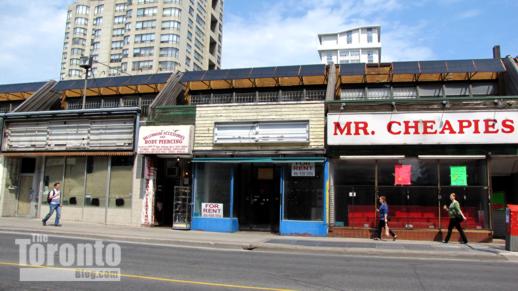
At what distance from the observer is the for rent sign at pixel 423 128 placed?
16.8 metres

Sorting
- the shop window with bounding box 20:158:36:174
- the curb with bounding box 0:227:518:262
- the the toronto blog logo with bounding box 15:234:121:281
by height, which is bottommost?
the curb with bounding box 0:227:518:262

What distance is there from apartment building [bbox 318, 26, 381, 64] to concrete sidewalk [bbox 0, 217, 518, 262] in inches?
4010

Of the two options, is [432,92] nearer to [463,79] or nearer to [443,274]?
[463,79]

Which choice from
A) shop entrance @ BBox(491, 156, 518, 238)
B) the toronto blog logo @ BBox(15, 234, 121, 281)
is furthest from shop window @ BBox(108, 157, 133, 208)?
shop entrance @ BBox(491, 156, 518, 238)

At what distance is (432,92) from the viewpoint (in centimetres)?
2142

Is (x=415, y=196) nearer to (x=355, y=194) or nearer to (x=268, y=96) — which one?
(x=355, y=194)

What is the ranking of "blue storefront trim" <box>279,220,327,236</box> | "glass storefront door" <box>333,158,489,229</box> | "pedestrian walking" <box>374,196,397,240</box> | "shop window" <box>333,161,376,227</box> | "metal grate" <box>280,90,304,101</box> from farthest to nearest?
"metal grate" <box>280,90,304,101</box>
"blue storefront trim" <box>279,220,327,236</box>
"shop window" <box>333,161,376,227</box>
"glass storefront door" <box>333,158,489,229</box>
"pedestrian walking" <box>374,196,397,240</box>

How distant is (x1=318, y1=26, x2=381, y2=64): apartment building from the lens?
377ft

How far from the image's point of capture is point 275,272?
973 cm

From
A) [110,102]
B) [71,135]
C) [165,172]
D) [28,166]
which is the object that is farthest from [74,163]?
[110,102]

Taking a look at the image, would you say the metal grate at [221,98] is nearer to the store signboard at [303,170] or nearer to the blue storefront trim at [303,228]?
the store signboard at [303,170]

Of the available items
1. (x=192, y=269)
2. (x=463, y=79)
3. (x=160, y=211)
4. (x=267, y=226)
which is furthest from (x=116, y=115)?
(x=463, y=79)

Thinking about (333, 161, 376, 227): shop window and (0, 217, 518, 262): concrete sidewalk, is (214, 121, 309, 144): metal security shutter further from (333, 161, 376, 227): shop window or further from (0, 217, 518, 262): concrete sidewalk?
(0, 217, 518, 262): concrete sidewalk

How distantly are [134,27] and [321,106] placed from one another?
73676mm
